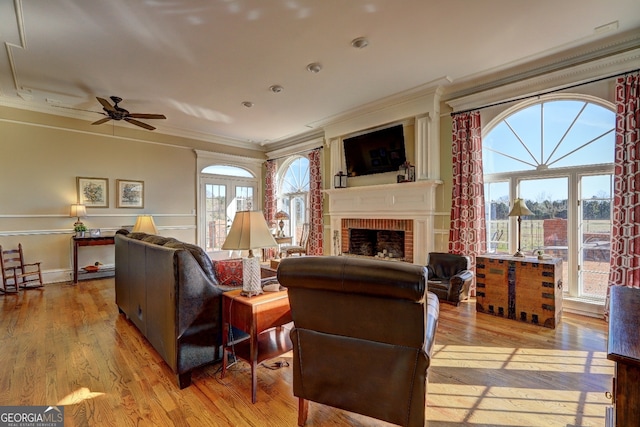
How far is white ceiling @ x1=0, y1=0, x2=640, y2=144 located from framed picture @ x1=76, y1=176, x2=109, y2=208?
1.32m

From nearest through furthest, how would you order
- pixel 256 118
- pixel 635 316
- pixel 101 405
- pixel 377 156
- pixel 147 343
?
pixel 635 316
pixel 101 405
pixel 147 343
pixel 377 156
pixel 256 118

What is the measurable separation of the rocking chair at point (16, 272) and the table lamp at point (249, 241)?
14.9 feet

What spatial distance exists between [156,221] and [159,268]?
4.45 m

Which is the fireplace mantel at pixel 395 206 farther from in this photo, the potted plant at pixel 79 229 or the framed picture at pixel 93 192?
the potted plant at pixel 79 229

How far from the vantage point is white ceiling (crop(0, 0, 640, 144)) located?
2.66m

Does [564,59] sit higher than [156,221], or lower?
higher

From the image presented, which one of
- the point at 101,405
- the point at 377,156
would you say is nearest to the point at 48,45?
the point at 101,405

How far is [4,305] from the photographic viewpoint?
391cm

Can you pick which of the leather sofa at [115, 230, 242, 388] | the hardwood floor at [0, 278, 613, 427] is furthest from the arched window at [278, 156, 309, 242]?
the leather sofa at [115, 230, 242, 388]

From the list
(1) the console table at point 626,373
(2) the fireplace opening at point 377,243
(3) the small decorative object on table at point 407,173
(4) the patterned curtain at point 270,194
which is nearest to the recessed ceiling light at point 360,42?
(3) the small decorative object on table at point 407,173

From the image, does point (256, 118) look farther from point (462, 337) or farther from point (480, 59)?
point (462, 337)

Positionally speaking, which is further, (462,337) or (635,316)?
(462,337)

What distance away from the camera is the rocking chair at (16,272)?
450cm

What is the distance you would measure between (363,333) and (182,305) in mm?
1320
